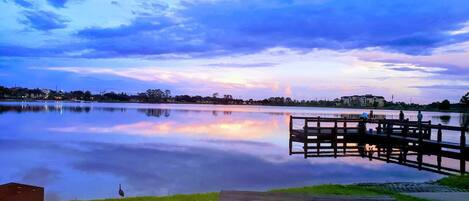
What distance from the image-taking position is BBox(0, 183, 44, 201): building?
4080 mm

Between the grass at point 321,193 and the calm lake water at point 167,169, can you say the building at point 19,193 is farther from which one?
the calm lake water at point 167,169

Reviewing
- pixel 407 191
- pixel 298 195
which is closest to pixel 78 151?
pixel 407 191

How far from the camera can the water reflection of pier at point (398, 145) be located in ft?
78.0

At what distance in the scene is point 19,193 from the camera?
4.14 metres

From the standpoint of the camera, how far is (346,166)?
25719 millimetres

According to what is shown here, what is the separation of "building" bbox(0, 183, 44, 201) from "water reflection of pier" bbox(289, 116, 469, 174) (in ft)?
70.0

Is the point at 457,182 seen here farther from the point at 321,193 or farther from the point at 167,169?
the point at 167,169

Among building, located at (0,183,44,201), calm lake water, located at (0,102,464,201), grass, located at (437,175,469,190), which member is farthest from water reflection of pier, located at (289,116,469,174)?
building, located at (0,183,44,201)

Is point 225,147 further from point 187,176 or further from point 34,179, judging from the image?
point 34,179

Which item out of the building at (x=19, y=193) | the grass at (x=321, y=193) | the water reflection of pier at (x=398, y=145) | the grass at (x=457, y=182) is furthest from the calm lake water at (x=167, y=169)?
the building at (x=19, y=193)

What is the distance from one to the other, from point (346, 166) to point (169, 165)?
10049mm

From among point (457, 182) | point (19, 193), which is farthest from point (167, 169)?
point (19, 193)

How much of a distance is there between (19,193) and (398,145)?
30.1m

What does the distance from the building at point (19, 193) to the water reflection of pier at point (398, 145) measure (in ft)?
70.0
